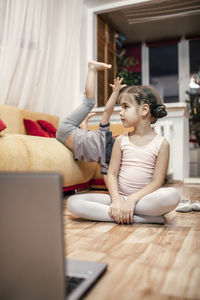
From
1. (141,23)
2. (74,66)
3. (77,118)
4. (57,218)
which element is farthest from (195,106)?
(57,218)

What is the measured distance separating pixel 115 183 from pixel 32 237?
0.89m

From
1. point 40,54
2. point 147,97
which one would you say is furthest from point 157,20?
point 147,97

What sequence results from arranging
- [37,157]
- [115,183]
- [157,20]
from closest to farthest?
[115,183], [37,157], [157,20]

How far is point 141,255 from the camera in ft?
2.61

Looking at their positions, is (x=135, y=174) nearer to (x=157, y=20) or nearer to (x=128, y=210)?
(x=128, y=210)

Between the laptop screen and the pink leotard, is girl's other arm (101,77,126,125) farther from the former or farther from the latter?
the laptop screen

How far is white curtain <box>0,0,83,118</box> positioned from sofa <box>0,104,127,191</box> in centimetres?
21

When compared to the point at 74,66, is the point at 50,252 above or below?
below

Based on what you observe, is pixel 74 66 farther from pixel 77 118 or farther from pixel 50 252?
pixel 50 252

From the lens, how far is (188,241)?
0.94 metres

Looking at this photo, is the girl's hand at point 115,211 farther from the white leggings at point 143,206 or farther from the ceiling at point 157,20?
the ceiling at point 157,20

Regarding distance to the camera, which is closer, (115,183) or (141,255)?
(141,255)

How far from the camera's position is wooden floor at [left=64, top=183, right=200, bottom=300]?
58 centimetres

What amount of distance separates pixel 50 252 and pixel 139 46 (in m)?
5.83
